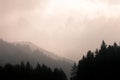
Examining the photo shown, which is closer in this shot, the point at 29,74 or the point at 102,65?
the point at 102,65

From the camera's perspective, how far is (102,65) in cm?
12756

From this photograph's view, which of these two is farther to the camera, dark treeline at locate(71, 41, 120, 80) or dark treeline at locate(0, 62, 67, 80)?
dark treeline at locate(0, 62, 67, 80)

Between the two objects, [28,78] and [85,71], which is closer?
[85,71]

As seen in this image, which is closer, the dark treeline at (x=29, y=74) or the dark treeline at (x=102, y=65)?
the dark treeline at (x=102, y=65)

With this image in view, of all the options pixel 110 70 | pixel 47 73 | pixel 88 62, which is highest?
pixel 47 73

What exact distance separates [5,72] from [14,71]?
199 inches

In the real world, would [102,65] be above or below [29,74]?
below

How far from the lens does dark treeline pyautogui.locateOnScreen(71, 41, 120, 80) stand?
403 ft

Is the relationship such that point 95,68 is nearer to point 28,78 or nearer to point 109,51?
point 109,51

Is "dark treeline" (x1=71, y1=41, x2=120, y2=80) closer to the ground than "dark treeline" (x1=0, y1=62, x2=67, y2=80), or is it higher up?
closer to the ground

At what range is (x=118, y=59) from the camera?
124875mm

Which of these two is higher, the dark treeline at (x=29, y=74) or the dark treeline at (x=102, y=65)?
the dark treeline at (x=29, y=74)

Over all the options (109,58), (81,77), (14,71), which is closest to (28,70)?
(14,71)

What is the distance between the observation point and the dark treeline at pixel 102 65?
122875 mm
